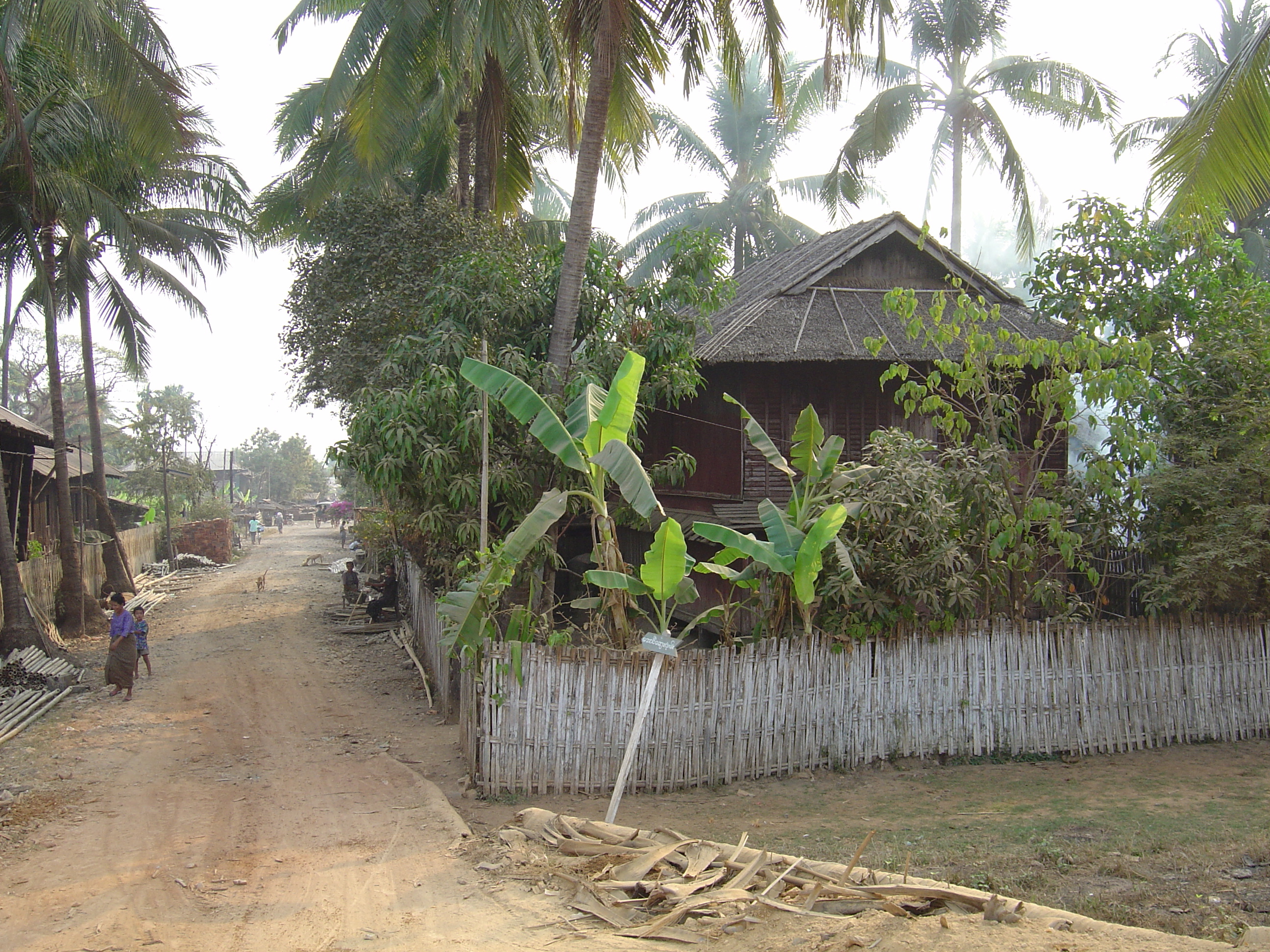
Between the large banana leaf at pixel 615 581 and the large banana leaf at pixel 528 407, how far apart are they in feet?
3.10

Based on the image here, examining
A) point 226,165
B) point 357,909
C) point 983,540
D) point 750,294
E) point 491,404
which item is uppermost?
point 226,165

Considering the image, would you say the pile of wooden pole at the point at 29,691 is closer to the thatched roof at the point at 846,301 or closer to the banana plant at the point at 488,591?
the banana plant at the point at 488,591

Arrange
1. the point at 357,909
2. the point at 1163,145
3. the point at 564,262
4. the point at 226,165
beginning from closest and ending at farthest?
1. the point at 357,909
2. the point at 1163,145
3. the point at 564,262
4. the point at 226,165

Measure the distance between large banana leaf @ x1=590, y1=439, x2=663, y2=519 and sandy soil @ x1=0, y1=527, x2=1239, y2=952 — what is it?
2.84 metres

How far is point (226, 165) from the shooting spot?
1781cm

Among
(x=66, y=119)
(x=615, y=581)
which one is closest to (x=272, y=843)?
(x=615, y=581)

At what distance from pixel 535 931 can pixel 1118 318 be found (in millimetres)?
10272

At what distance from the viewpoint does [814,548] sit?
24.9 ft

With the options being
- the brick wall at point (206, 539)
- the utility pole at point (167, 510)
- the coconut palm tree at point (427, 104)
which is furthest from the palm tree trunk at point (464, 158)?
the brick wall at point (206, 539)

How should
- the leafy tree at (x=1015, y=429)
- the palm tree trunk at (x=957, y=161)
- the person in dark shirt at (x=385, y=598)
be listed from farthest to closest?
the palm tree trunk at (x=957, y=161), the person in dark shirt at (x=385, y=598), the leafy tree at (x=1015, y=429)

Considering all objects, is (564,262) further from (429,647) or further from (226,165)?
(226,165)

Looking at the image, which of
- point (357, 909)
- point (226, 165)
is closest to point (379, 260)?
point (226, 165)

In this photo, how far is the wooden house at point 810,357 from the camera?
1224 cm

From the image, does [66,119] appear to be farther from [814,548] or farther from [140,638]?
[814,548]
